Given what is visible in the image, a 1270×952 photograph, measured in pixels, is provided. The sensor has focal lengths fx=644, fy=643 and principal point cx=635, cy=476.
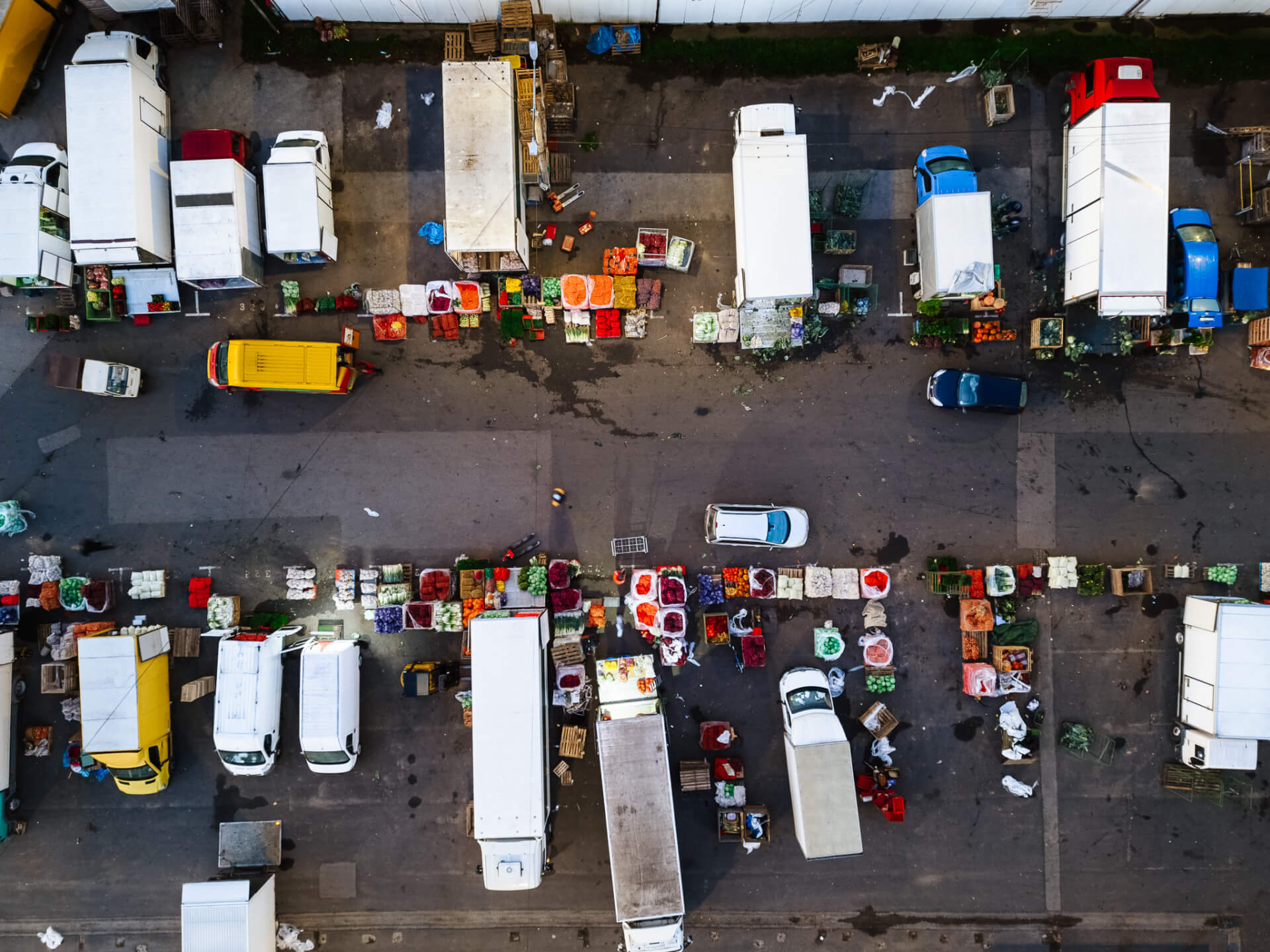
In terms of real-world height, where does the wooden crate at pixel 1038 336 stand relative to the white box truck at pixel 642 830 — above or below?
above

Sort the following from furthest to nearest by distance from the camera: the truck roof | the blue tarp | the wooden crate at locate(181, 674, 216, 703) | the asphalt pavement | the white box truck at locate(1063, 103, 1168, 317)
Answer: the asphalt pavement, the wooden crate at locate(181, 674, 216, 703), the blue tarp, the white box truck at locate(1063, 103, 1168, 317), the truck roof

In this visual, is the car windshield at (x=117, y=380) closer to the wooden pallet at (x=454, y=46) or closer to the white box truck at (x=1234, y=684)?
the wooden pallet at (x=454, y=46)

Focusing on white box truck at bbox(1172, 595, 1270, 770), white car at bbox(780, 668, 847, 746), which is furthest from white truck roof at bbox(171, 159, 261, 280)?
white box truck at bbox(1172, 595, 1270, 770)

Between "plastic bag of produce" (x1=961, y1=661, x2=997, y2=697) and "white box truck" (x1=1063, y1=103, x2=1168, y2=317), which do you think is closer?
"white box truck" (x1=1063, y1=103, x2=1168, y2=317)

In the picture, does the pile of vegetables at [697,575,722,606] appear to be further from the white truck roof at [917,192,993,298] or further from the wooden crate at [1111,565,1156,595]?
the wooden crate at [1111,565,1156,595]

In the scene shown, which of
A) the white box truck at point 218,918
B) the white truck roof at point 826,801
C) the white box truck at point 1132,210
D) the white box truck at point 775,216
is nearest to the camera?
the white truck roof at point 826,801

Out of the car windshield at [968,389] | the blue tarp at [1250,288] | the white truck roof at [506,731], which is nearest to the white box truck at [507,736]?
the white truck roof at [506,731]

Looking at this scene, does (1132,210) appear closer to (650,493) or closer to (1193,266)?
(1193,266)
